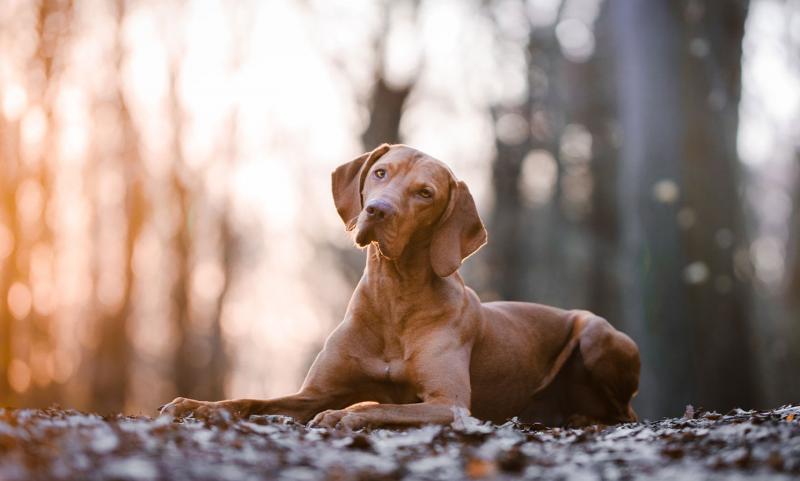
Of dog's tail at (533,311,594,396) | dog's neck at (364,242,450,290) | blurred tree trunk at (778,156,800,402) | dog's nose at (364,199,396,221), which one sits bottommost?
blurred tree trunk at (778,156,800,402)

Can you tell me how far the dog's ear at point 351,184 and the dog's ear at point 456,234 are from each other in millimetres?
596

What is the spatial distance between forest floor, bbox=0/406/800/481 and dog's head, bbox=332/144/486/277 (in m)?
1.29

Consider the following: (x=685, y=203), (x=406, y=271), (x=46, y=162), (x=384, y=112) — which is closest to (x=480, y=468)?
(x=406, y=271)

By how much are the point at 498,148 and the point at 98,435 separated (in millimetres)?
21764

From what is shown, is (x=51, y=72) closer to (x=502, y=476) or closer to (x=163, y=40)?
(x=163, y=40)

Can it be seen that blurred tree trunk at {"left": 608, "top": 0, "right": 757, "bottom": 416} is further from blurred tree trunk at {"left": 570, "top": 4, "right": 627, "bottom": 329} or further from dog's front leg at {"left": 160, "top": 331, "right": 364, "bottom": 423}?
blurred tree trunk at {"left": 570, "top": 4, "right": 627, "bottom": 329}

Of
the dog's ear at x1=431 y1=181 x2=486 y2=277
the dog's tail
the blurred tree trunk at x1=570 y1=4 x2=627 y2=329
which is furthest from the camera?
the blurred tree trunk at x1=570 y1=4 x2=627 y2=329

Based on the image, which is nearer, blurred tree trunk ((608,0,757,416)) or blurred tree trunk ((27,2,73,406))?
blurred tree trunk ((608,0,757,416))

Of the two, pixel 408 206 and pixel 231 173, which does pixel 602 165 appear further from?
pixel 408 206

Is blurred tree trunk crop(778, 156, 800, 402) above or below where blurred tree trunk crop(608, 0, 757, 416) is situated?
below

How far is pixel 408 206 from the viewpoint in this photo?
20.5 feet

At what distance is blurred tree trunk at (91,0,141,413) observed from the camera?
81.0 feet

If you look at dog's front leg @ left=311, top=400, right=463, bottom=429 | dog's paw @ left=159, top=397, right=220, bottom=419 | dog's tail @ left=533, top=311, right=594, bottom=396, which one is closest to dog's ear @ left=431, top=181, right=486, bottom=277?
dog's front leg @ left=311, top=400, right=463, bottom=429

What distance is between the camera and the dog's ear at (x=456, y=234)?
21.2ft
